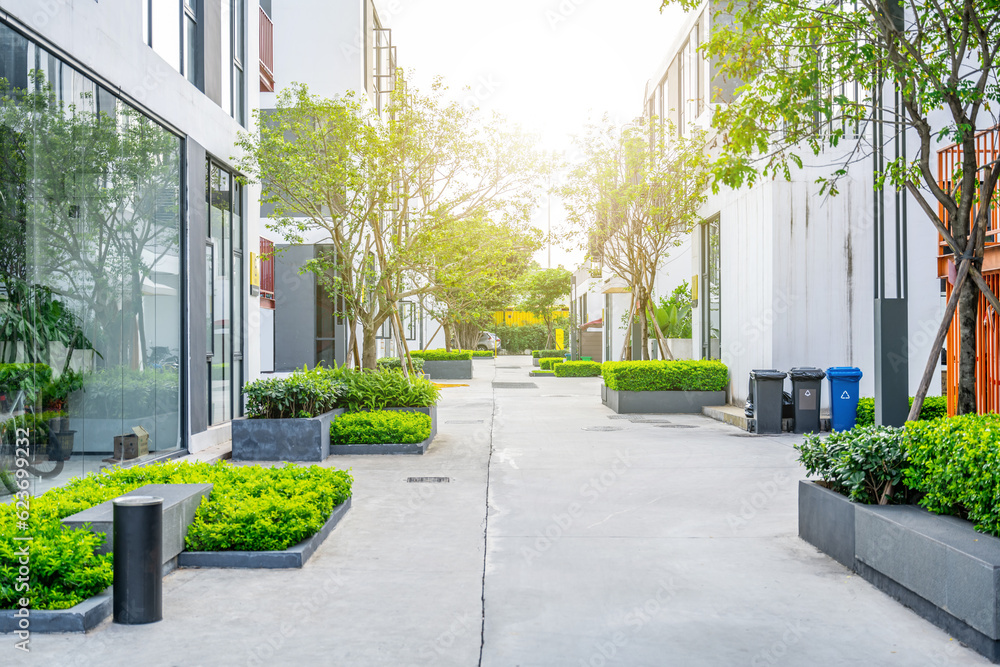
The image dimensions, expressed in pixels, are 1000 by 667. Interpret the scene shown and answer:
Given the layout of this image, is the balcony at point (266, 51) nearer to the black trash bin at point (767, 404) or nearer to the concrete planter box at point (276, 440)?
the concrete planter box at point (276, 440)

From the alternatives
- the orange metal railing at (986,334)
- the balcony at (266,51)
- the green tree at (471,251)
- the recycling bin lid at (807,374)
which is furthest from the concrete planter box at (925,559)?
the balcony at (266,51)

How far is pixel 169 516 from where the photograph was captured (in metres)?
5.35

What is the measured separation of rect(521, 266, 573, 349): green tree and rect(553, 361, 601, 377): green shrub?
56.7ft

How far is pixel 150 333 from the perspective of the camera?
9508 mm

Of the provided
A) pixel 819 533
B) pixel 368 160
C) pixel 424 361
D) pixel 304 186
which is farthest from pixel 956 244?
pixel 424 361

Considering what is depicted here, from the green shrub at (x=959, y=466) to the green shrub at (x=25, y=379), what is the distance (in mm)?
6882

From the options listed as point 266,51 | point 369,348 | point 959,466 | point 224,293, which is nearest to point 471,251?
point 369,348

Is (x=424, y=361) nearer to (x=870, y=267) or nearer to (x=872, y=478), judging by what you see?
(x=870, y=267)

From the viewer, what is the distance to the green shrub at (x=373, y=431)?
1109 cm

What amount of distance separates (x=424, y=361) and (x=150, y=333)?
2205cm

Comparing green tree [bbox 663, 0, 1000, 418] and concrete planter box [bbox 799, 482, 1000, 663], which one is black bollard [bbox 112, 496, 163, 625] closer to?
concrete planter box [bbox 799, 482, 1000, 663]

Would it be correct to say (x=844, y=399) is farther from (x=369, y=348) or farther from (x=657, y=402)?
(x=369, y=348)

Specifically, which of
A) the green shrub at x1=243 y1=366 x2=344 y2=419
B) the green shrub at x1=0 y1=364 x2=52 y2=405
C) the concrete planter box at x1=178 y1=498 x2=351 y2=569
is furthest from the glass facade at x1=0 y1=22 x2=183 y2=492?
the concrete planter box at x1=178 y1=498 x2=351 y2=569

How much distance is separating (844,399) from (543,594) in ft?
31.4
